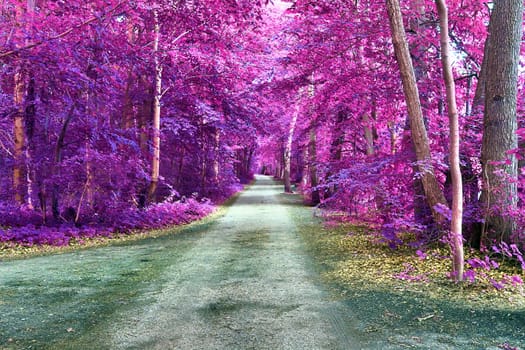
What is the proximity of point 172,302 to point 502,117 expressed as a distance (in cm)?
495

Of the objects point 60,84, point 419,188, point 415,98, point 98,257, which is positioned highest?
point 60,84

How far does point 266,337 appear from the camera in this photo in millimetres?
3307

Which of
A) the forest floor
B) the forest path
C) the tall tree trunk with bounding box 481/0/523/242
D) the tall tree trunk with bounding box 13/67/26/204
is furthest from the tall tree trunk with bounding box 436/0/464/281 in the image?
the tall tree trunk with bounding box 13/67/26/204

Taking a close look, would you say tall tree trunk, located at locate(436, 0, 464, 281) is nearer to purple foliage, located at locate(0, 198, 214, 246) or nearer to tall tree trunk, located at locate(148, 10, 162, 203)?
purple foliage, located at locate(0, 198, 214, 246)

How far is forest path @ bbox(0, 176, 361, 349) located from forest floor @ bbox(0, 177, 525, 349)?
0.01 meters

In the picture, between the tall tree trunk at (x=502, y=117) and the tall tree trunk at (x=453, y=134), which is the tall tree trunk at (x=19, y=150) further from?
the tall tree trunk at (x=502, y=117)

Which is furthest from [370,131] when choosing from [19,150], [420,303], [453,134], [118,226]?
[19,150]

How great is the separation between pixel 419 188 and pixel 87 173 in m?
7.55

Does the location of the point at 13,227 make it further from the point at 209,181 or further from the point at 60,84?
the point at 209,181

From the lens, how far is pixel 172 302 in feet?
14.1

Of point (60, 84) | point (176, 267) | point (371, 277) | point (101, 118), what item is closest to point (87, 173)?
point (101, 118)

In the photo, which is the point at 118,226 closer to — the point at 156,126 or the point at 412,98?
the point at 156,126

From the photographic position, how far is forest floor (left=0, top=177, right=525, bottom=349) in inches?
127

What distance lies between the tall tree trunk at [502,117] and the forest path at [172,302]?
2725 millimetres
